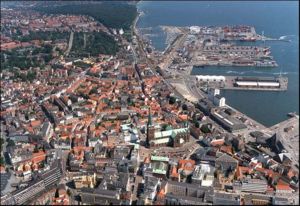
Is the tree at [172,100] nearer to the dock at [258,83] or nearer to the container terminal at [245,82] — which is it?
the container terminal at [245,82]

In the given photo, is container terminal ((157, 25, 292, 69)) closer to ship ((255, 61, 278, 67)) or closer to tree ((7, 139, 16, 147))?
ship ((255, 61, 278, 67))

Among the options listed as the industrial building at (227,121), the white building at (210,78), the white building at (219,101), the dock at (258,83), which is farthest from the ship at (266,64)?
the industrial building at (227,121)

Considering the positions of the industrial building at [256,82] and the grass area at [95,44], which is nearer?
the industrial building at [256,82]

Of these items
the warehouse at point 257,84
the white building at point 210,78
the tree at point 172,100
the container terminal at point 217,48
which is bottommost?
the tree at point 172,100

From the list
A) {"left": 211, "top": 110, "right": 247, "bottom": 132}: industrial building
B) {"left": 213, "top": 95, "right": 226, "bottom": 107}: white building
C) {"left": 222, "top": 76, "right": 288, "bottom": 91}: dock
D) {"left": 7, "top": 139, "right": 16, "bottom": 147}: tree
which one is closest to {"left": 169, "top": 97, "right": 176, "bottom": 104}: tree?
{"left": 213, "top": 95, "right": 226, "bottom": 107}: white building

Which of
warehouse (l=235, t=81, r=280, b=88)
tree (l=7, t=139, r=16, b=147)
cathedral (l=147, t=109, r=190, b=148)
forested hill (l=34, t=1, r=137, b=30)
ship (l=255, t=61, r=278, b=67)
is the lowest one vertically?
tree (l=7, t=139, r=16, b=147)

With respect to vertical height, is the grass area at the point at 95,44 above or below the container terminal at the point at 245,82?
above
